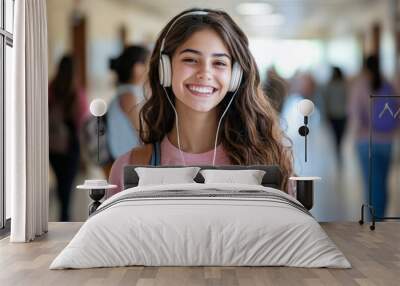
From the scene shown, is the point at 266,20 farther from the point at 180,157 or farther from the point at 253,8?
the point at 180,157

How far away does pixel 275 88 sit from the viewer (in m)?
7.63

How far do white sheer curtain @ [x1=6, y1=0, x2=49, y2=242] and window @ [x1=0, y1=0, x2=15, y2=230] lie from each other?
39 cm

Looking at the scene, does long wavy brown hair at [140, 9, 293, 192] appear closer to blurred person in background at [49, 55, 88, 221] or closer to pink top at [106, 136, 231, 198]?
pink top at [106, 136, 231, 198]

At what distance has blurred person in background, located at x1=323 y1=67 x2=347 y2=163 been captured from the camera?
765 centimetres

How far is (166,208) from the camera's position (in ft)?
16.3

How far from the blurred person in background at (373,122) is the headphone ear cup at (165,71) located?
7.08ft

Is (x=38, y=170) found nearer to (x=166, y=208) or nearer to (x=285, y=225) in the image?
(x=166, y=208)

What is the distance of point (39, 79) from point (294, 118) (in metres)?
2.92

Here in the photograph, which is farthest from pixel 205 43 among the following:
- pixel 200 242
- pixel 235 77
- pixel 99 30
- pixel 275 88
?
pixel 200 242

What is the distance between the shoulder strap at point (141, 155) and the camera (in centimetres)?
757

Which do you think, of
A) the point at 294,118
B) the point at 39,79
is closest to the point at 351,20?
the point at 294,118

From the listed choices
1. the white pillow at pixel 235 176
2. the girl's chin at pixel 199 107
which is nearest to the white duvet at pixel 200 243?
the white pillow at pixel 235 176

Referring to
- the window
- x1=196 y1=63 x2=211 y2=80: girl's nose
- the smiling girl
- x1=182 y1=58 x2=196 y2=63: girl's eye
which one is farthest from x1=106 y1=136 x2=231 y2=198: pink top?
the window

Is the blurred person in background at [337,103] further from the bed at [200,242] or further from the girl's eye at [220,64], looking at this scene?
the bed at [200,242]
